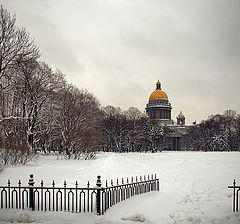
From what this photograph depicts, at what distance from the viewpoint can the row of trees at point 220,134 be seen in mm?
64188

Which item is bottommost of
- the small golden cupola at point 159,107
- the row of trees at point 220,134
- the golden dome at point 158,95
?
the row of trees at point 220,134

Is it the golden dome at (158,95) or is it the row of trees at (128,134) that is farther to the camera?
the golden dome at (158,95)

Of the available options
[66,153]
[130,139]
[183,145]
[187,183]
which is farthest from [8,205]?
[183,145]

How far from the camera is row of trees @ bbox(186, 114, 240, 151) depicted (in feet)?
211

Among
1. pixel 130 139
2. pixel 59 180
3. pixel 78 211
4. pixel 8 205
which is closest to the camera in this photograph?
pixel 78 211

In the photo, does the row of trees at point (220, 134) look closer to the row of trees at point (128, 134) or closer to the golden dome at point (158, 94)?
the row of trees at point (128, 134)

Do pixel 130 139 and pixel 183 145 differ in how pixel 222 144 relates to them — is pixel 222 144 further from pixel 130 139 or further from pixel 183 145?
pixel 183 145

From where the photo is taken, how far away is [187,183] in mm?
13805

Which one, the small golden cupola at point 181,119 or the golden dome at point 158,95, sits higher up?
the golden dome at point 158,95

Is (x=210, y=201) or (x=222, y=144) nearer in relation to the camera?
(x=210, y=201)

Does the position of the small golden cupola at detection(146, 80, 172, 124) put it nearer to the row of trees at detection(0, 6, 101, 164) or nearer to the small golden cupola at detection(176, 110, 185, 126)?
the small golden cupola at detection(176, 110, 185, 126)

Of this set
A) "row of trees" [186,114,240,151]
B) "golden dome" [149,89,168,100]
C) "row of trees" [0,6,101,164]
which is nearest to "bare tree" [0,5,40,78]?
"row of trees" [0,6,101,164]

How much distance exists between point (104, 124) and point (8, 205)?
49.7 m

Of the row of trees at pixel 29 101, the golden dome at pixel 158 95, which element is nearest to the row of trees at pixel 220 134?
the golden dome at pixel 158 95
